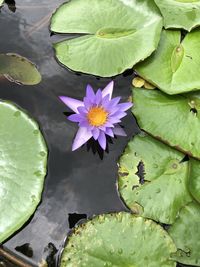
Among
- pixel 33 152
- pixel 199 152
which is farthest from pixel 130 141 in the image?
pixel 33 152

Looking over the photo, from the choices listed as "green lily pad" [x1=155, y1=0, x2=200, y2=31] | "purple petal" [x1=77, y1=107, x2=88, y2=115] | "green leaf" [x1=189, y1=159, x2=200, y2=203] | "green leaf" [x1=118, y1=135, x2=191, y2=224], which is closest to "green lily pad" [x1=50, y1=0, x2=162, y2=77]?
"green lily pad" [x1=155, y1=0, x2=200, y2=31]

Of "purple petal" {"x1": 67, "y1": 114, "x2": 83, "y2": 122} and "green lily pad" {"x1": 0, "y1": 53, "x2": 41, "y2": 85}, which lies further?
"green lily pad" {"x1": 0, "y1": 53, "x2": 41, "y2": 85}

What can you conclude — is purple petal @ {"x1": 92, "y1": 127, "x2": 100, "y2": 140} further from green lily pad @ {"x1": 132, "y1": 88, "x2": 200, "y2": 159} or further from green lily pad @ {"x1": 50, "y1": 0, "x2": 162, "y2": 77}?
green lily pad @ {"x1": 50, "y1": 0, "x2": 162, "y2": 77}

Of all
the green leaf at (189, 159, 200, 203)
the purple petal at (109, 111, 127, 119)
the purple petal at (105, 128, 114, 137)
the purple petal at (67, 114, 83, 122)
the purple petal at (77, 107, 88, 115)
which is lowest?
the green leaf at (189, 159, 200, 203)

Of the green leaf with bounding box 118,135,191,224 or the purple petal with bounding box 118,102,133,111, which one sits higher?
the purple petal with bounding box 118,102,133,111

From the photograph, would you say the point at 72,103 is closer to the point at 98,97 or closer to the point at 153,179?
the point at 98,97

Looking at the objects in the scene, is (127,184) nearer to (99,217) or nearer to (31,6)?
(99,217)

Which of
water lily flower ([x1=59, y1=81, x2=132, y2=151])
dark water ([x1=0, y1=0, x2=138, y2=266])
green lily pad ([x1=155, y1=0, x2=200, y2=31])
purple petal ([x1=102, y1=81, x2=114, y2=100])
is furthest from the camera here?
green lily pad ([x1=155, y1=0, x2=200, y2=31])
